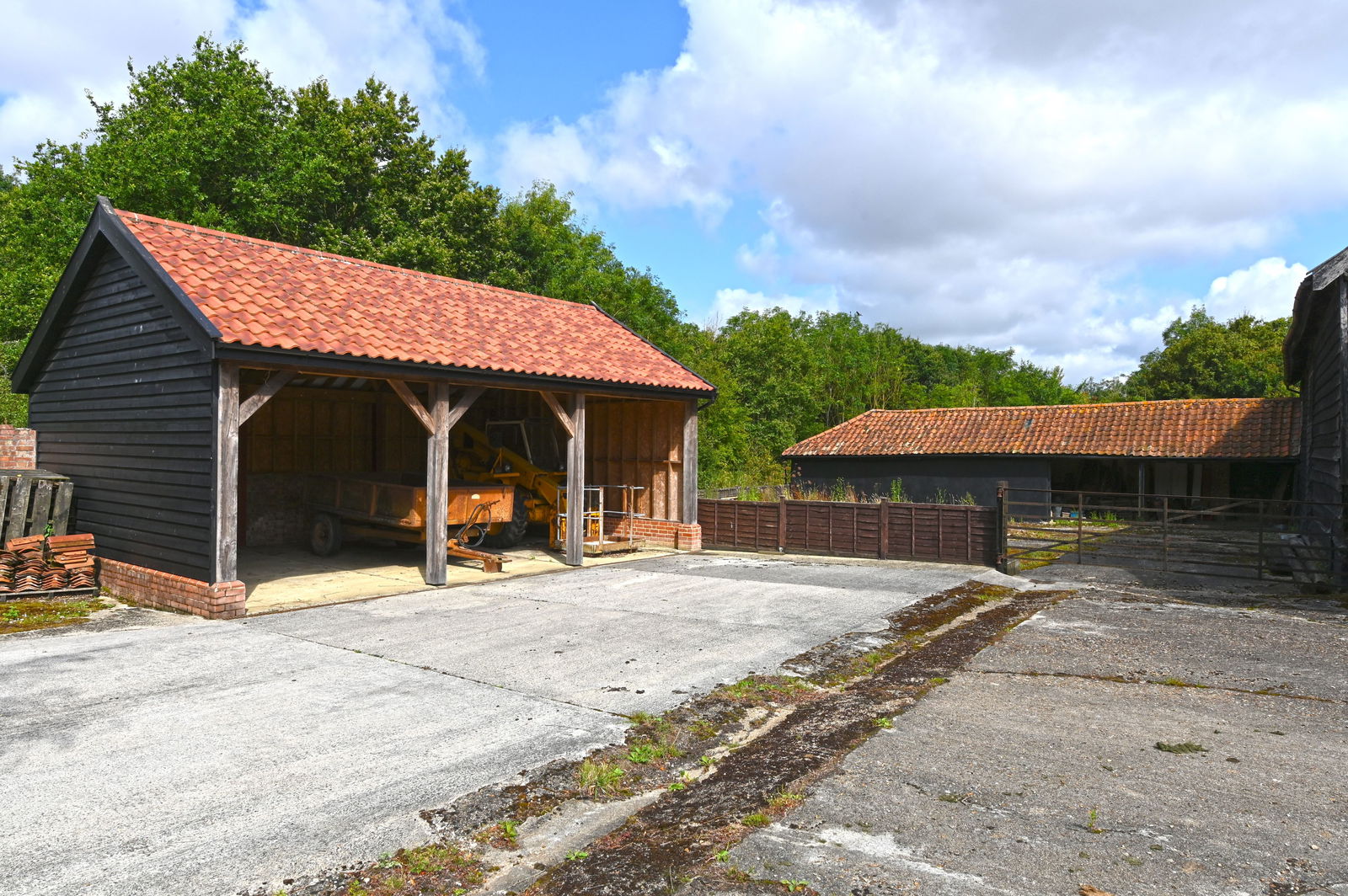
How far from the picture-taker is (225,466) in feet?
31.8

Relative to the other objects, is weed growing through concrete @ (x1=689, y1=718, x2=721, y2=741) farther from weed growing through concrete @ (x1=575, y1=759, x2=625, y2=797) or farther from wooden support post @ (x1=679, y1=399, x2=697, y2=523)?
wooden support post @ (x1=679, y1=399, x2=697, y2=523)

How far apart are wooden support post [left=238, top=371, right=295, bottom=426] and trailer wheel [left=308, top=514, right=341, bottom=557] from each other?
534 centimetres

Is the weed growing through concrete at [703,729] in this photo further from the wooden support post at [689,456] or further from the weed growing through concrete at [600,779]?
the wooden support post at [689,456]

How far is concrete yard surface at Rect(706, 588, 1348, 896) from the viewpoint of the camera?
374 centimetres

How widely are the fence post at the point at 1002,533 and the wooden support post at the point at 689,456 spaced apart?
5569 mm

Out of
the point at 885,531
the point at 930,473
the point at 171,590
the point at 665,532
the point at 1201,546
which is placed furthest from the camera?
the point at 930,473

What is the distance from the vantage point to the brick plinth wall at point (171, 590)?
9656 mm

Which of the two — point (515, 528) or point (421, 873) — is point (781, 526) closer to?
point (515, 528)

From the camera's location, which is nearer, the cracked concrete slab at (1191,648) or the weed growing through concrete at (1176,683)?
the weed growing through concrete at (1176,683)

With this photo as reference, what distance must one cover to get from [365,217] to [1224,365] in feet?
135

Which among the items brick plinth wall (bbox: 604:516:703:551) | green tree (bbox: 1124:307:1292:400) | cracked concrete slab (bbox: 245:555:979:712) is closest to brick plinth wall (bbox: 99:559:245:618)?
cracked concrete slab (bbox: 245:555:979:712)

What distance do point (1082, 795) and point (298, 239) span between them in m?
30.2

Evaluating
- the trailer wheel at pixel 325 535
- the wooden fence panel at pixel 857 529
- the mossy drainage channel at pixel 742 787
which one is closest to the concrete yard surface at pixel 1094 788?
the mossy drainage channel at pixel 742 787

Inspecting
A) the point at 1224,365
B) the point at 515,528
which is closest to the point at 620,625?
the point at 515,528
